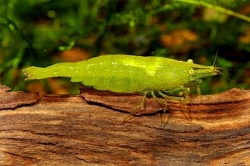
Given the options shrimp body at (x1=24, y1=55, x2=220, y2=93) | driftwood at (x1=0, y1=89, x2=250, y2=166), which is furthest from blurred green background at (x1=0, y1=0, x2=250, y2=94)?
driftwood at (x1=0, y1=89, x2=250, y2=166)

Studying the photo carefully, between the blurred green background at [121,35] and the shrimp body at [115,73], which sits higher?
the blurred green background at [121,35]

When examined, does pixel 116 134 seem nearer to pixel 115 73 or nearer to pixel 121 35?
pixel 115 73

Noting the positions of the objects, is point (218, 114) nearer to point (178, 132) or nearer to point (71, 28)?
point (178, 132)

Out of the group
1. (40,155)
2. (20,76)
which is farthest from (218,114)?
(20,76)

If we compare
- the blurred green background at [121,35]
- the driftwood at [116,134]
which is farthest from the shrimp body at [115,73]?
the blurred green background at [121,35]

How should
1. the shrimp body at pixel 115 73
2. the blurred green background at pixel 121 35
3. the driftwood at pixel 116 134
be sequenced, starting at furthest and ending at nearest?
the blurred green background at pixel 121 35 < the shrimp body at pixel 115 73 < the driftwood at pixel 116 134

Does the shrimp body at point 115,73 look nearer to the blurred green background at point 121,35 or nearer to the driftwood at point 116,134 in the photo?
the driftwood at point 116,134

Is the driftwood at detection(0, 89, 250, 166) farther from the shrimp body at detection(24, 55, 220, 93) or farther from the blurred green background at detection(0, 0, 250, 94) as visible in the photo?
the blurred green background at detection(0, 0, 250, 94)
